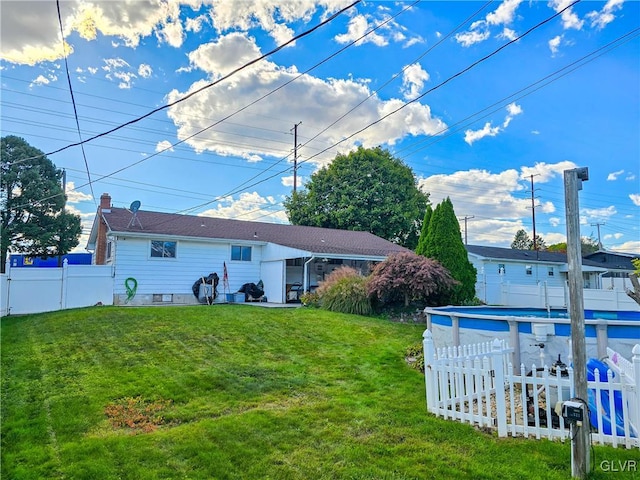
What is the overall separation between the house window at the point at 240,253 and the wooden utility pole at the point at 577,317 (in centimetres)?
1582

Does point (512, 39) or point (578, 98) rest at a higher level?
point (578, 98)

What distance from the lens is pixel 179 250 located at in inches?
656

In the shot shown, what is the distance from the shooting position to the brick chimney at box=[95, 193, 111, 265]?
17734 mm

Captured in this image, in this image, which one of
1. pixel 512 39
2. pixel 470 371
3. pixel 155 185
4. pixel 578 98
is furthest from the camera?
pixel 155 185

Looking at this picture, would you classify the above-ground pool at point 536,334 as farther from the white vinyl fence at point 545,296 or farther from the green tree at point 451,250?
the white vinyl fence at point 545,296

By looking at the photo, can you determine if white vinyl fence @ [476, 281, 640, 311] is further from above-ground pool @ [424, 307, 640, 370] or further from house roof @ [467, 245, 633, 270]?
above-ground pool @ [424, 307, 640, 370]

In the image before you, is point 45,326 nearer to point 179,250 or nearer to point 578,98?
point 179,250

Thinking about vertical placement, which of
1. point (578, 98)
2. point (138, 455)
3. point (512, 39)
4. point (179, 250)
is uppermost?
point (578, 98)

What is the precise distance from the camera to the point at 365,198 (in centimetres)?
3153

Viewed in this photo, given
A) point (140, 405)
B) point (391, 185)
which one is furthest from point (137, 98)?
point (391, 185)

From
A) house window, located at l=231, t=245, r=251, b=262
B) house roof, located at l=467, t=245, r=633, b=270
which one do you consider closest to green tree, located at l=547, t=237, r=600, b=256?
house roof, located at l=467, t=245, r=633, b=270

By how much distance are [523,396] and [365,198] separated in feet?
91.6

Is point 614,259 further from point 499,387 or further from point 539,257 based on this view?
point 499,387

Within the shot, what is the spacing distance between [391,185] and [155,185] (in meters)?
17.6
